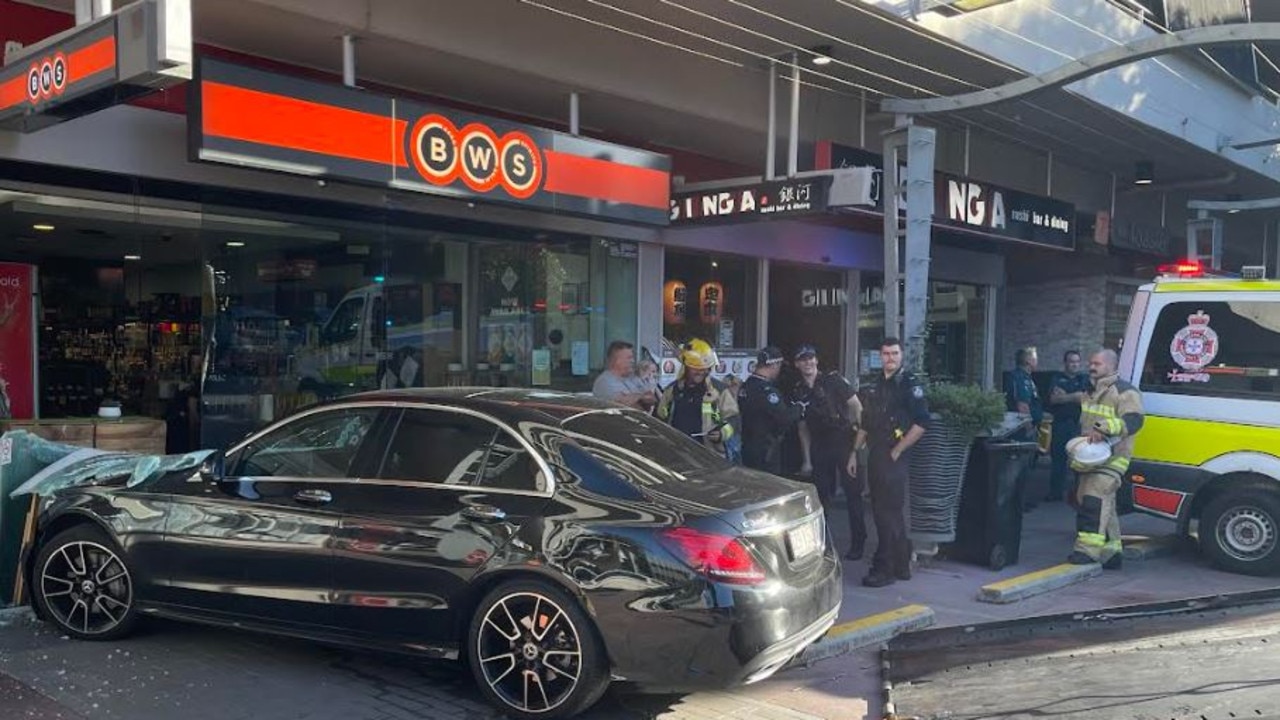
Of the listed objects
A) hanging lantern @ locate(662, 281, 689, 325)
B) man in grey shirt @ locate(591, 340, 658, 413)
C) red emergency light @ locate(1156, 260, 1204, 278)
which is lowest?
man in grey shirt @ locate(591, 340, 658, 413)

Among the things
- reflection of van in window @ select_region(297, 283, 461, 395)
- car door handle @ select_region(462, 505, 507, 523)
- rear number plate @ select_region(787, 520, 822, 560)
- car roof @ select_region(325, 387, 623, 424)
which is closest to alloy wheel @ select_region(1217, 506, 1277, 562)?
rear number plate @ select_region(787, 520, 822, 560)

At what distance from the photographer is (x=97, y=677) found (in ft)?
17.4

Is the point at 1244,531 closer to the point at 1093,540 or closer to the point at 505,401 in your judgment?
the point at 1093,540

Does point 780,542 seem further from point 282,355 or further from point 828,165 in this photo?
point 828,165

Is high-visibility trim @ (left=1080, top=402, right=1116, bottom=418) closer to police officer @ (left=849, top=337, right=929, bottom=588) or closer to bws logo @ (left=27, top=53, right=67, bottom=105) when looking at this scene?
police officer @ (left=849, top=337, right=929, bottom=588)

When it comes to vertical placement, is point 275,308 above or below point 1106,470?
above

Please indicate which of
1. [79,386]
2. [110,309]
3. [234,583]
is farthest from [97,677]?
[110,309]

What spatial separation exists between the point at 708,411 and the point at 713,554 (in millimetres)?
3854

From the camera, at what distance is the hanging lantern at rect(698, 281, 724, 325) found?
12984mm

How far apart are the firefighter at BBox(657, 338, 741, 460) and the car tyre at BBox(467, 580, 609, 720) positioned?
3.63 m

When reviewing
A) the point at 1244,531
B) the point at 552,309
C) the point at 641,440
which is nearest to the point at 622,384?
the point at 552,309

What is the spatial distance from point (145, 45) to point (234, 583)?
2.78 m

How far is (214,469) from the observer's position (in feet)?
18.8

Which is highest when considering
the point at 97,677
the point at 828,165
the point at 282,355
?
the point at 828,165
